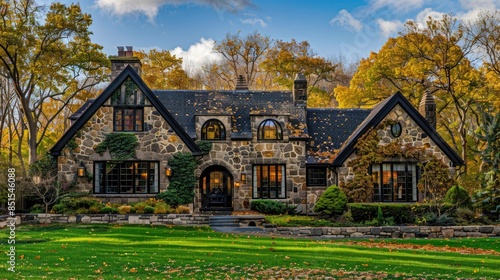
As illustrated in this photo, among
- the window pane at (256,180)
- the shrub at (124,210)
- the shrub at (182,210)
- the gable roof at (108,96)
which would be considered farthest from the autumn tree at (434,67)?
the shrub at (124,210)

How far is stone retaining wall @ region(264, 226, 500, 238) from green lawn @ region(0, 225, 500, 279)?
1.40 m

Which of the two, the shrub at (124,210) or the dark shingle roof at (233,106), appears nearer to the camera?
the shrub at (124,210)

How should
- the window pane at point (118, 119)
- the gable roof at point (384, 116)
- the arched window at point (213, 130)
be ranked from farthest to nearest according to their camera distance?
the arched window at point (213, 130) → the gable roof at point (384, 116) → the window pane at point (118, 119)

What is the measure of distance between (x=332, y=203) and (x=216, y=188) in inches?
253

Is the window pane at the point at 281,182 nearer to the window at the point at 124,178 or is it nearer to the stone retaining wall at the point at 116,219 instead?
the stone retaining wall at the point at 116,219

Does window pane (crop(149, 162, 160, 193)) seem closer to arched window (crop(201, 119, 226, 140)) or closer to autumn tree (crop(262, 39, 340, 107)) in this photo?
arched window (crop(201, 119, 226, 140))

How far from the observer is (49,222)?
23.2 meters

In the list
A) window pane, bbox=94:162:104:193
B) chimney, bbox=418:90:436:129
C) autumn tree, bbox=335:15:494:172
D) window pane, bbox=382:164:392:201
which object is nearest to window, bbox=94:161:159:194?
window pane, bbox=94:162:104:193

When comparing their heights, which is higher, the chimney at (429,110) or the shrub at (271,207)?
the chimney at (429,110)

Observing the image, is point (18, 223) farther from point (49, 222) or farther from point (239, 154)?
point (239, 154)

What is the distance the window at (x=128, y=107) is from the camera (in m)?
26.6

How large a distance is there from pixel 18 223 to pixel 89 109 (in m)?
6.32

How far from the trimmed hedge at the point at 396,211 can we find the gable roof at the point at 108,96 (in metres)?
7.82

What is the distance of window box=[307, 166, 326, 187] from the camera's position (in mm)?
28547
